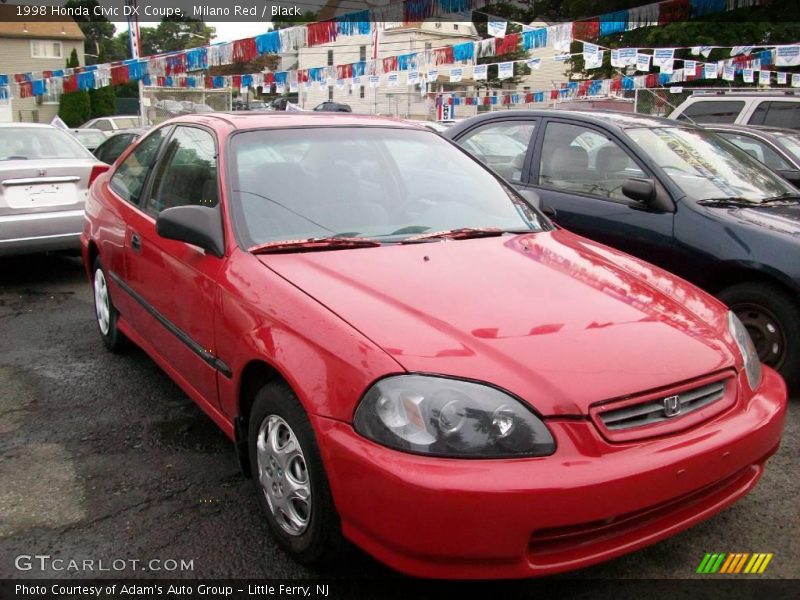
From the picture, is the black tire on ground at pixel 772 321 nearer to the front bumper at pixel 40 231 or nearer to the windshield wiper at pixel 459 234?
the windshield wiper at pixel 459 234

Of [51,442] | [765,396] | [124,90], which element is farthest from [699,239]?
[124,90]

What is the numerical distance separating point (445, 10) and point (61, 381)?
9835mm

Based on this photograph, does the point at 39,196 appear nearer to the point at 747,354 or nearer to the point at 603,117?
the point at 603,117

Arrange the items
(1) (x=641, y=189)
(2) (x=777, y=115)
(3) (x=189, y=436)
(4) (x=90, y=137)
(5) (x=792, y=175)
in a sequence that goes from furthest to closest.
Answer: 1. (4) (x=90, y=137)
2. (2) (x=777, y=115)
3. (5) (x=792, y=175)
4. (1) (x=641, y=189)
5. (3) (x=189, y=436)

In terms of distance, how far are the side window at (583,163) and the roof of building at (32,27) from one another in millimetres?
49502

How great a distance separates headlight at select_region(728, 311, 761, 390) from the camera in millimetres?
2662

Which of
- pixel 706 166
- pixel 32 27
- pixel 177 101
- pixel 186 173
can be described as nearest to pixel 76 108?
pixel 32 27

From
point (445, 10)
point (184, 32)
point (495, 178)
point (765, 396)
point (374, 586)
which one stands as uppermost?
point (184, 32)

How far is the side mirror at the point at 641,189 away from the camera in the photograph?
4598mm

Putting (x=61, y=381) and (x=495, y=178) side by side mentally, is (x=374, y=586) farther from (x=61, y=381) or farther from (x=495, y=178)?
(x=61, y=381)

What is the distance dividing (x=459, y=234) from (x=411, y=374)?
125 cm

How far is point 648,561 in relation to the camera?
8.72ft

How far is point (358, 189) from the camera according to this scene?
3.41 m

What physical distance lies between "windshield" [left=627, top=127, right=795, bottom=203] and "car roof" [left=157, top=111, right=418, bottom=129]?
190 centimetres
